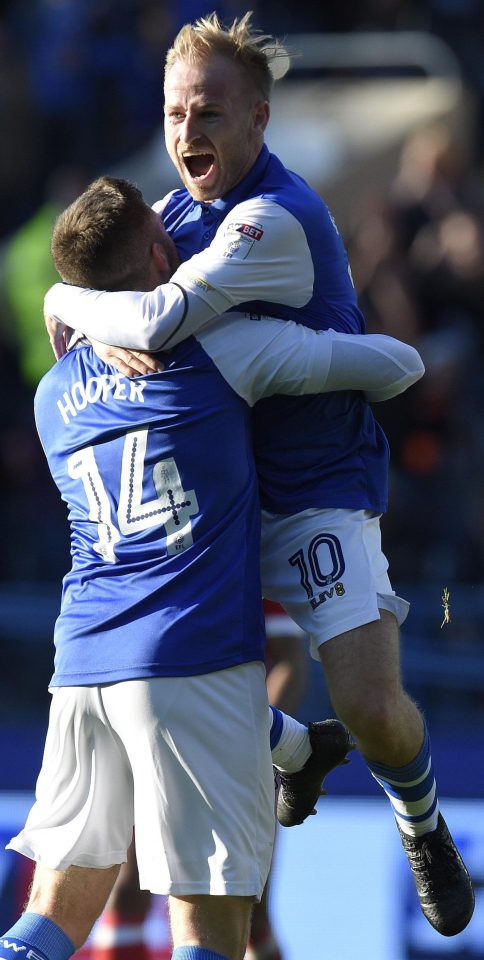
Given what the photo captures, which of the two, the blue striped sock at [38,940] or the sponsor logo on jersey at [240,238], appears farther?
the sponsor logo on jersey at [240,238]

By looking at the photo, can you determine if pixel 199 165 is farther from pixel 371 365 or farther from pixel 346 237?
pixel 346 237

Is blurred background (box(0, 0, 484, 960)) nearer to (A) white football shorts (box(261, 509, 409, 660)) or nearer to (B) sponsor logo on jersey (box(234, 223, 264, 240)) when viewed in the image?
→ (B) sponsor logo on jersey (box(234, 223, 264, 240))

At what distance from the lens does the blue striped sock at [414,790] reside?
12.3 ft

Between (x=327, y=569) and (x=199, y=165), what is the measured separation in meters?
1.05

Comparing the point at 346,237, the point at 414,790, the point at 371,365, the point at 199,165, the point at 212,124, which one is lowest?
the point at 346,237

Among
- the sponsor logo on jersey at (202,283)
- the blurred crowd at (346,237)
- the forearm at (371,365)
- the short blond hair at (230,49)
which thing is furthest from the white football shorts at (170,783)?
the blurred crowd at (346,237)

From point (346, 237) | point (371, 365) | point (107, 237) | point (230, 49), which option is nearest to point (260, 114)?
point (230, 49)

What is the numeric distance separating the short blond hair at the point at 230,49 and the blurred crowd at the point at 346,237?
3.60 m

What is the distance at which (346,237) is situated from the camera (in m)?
8.70

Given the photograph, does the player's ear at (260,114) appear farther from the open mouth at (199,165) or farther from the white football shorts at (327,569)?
the white football shorts at (327,569)

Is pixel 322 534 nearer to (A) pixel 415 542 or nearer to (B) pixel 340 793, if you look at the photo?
(B) pixel 340 793

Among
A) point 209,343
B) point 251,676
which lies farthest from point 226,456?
point 251,676

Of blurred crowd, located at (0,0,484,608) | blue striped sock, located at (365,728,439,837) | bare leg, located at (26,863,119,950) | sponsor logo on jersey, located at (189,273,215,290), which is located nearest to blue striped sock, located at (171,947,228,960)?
bare leg, located at (26,863,119,950)

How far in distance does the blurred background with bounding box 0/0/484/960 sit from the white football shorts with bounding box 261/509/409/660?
1292mm
